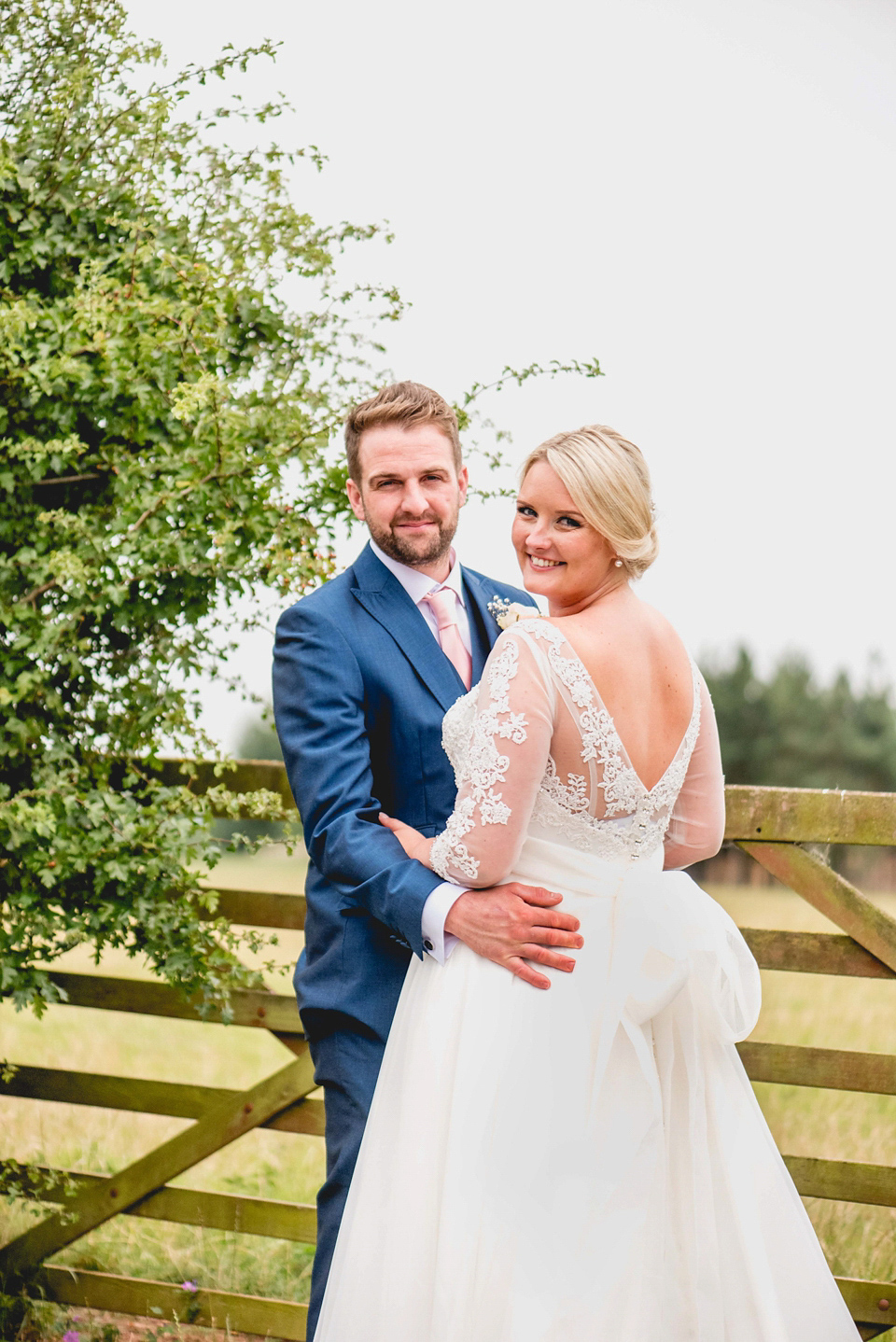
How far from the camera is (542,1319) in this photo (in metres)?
2.09

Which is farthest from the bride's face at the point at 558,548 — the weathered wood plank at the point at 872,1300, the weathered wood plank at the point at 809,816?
the weathered wood plank at the point at 872,1300

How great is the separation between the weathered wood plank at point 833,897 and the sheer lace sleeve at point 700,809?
0.48 metres

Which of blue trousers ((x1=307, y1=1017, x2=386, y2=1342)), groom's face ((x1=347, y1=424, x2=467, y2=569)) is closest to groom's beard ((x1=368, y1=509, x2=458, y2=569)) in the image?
groom's face ((x1=347, y1=424, x2=467, y2=569))

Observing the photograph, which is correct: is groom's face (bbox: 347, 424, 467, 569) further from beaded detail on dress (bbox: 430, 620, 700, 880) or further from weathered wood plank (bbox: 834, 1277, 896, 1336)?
weathered wood plank (bbox: 834, 1277, 896, 1336)

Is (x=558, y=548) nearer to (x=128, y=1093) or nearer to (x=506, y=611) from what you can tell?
(x=506, y=611)

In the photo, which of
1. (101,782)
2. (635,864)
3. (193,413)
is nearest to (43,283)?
(193,413)

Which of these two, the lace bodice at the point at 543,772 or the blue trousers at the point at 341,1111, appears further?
the blue trousers at the point at 341,1111

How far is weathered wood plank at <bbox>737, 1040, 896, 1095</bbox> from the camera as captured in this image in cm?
317

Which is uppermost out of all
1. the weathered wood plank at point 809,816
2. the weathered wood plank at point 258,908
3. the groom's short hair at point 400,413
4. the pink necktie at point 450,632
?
the groom's short hair at point 400,413

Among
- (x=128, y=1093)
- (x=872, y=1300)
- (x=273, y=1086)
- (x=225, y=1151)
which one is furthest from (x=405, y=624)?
(x=225, y=1151)

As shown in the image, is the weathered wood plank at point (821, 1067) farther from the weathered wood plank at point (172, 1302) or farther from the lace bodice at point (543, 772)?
Result: the weathered wood plank at point (172, 1302)

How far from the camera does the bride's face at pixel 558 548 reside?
7.81 ft

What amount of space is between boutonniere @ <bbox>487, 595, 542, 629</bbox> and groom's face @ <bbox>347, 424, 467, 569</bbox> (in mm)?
222

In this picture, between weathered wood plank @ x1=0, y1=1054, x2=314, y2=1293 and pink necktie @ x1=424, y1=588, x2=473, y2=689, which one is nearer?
pink necktie @ x1=424, y1=588, x2=473, y2=689
